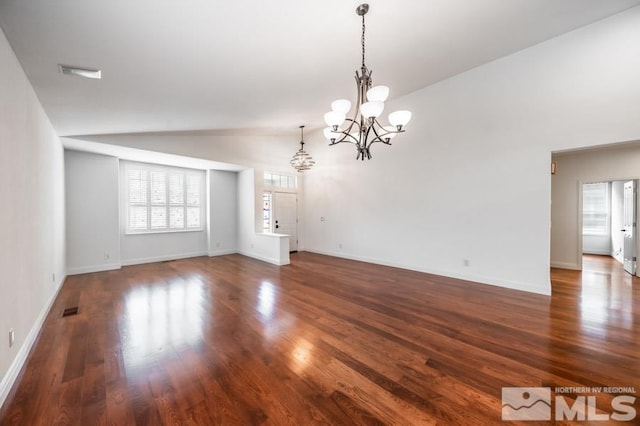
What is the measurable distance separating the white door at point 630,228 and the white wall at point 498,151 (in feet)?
9.82

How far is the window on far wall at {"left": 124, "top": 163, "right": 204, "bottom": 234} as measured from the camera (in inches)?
247

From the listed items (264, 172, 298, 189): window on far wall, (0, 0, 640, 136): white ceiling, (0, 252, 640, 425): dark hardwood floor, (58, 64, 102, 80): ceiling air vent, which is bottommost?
(0, 252, 640, 425): dark hardwood floor

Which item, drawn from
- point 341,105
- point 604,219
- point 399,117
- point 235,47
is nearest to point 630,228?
point 604,219

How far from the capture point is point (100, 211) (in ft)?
18.2

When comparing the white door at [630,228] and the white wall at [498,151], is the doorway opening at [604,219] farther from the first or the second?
the white wall at [498,151]

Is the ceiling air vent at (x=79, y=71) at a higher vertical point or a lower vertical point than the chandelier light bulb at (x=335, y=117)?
higher

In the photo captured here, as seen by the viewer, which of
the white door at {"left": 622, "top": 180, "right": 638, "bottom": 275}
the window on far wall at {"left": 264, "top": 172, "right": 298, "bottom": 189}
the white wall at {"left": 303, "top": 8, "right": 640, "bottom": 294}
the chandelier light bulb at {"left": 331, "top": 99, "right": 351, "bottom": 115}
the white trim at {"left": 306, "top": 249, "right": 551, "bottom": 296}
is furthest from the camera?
the window on far wall at {"left": 264, "top": 172, "right": 298, "bottom": 189}

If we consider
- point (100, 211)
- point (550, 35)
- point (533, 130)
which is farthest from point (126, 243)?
point (550, 35)

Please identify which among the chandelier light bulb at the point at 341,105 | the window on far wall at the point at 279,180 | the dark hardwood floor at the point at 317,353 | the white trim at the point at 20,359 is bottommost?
the dark hardwood floor at the point at 317,353

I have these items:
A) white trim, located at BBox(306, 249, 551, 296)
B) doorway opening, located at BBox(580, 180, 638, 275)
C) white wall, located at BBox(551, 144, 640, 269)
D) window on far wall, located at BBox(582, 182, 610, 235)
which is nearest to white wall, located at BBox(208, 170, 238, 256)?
white trim, located at BBox(306, 249, 551, 296)

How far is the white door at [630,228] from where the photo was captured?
5055 mm

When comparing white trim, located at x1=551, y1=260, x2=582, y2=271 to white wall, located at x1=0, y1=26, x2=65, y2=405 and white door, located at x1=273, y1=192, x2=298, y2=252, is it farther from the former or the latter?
white wall, located at x1=0, y1=26, x2=65, y2=405

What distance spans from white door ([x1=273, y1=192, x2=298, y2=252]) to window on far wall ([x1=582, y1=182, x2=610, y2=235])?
8.51m

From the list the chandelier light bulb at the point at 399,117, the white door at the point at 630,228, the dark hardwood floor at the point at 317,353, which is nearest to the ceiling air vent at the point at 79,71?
the dark hardwood floor at the point at 317,353
